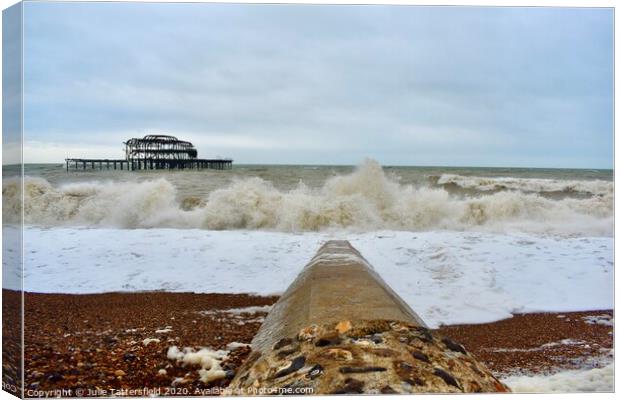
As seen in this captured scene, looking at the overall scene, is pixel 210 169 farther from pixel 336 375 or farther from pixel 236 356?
pixel 336 375

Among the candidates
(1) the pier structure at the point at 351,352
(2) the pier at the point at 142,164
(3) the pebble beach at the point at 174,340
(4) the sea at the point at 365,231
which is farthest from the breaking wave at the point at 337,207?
(1) the pier structure at the point at 351,352

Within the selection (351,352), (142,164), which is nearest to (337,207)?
(142,164)

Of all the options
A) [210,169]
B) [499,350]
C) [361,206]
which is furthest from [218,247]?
[499,350]

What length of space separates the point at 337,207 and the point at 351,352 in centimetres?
175

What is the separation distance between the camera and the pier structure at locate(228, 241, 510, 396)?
2875 millimetres

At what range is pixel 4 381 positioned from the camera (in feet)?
12.0

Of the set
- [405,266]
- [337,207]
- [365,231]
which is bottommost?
[405,266]

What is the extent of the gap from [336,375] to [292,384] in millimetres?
301

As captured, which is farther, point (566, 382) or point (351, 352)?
point (566, 382)

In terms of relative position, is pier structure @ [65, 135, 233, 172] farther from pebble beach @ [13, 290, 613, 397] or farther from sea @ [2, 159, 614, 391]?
pebble beach @ [13, 290, 613, 397]

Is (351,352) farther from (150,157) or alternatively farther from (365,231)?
(150,157)

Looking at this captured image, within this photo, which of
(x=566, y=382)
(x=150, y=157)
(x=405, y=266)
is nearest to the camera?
(x=566, y=382)

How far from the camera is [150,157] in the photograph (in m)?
3.90

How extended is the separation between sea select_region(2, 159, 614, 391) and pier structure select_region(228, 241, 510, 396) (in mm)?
741
